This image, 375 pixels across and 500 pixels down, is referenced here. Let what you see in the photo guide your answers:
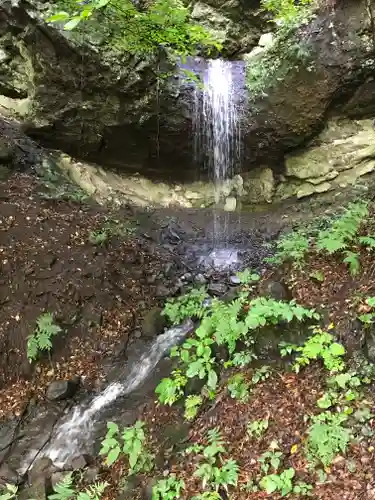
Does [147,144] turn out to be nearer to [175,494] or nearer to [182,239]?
[182,239]

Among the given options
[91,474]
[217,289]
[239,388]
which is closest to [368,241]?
[239,388]

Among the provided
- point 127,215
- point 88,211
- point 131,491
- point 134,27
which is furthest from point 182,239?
point 131,491

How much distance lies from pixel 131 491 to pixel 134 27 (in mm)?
6231

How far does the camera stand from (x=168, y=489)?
131 inches

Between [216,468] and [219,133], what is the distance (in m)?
8.78

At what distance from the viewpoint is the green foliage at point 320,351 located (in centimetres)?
354

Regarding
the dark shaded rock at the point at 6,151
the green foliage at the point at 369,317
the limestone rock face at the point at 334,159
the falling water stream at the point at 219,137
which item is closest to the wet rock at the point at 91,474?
the green foliage at the point at 369,317

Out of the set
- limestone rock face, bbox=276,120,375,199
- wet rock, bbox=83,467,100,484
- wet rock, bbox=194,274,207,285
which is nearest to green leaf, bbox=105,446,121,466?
wet rock, bbox=83,467,100,484

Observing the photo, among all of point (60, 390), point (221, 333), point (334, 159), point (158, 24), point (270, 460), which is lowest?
point (60, 390)

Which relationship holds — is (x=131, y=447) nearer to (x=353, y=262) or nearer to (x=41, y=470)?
(x=41, y=470)

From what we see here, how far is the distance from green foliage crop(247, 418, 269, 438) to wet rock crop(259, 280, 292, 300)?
1.42 m

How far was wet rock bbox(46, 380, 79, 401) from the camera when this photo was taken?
5.04 meters

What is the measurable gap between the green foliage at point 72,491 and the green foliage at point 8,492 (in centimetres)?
43

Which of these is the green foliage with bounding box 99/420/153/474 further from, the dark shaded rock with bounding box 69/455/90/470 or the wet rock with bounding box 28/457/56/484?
the wet rock with bounding box 28/457/56/484
